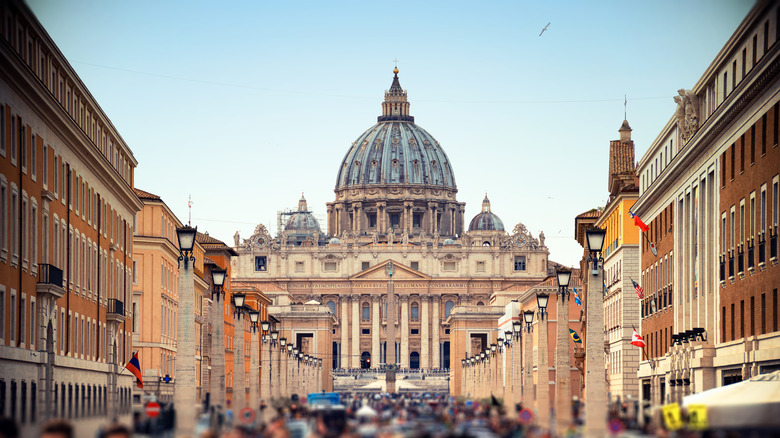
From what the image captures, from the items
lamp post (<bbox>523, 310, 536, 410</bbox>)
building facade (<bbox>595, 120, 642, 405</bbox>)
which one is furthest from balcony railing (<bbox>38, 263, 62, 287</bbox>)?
building facade (<bbox>595, 120, 642, 405</bbox>)

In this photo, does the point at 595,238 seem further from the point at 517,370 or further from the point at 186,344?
the point at 517,370

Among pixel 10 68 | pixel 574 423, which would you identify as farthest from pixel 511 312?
pixel 574 423

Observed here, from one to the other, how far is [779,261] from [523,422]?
581 inches

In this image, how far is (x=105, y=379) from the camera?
221ft

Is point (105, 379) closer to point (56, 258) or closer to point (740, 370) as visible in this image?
point (56, 258)

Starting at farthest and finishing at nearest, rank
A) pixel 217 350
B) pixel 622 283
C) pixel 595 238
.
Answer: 1. pixel 622 283
2. pixel 217 350
3. pixel 595 238

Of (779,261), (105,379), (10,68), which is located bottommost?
(105,379)

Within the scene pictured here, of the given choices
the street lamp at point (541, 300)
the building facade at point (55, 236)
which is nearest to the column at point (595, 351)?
the street lamp at point (541, 300)

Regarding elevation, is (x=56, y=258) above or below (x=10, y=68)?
below

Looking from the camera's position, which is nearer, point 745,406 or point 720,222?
point 745,406

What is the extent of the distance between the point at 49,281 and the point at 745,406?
29.4 meters

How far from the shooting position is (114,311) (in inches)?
2687

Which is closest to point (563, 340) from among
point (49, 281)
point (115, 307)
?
point (49, 281)

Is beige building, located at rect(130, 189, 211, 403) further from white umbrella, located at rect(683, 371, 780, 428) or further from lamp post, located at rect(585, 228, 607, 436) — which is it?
white umbrella, located at rect(683, 371, 780, 428)
